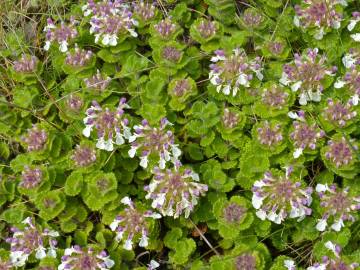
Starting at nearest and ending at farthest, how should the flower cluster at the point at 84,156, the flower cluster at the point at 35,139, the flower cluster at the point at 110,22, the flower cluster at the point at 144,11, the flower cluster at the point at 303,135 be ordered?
the flower cluster at the point at 303,135, the flower cluster at the point at 84,156, the flower cluster at the point at 35,139, the flower cluster at the point at 110,22, the flower cluster at the point at 144,11

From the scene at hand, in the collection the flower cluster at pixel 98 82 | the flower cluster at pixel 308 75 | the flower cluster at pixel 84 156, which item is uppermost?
the flower cluster at pixel 308 75

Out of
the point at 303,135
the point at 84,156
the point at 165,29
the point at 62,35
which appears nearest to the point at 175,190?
the point at 84,156

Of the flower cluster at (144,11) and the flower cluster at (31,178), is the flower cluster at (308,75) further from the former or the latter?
the flower cluster at (31,178)

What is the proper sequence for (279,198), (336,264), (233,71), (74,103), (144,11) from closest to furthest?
(336,264), (279,198), (233,71), (74,103), (144,11)

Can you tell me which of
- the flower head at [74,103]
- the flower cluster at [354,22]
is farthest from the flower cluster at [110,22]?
the flower cluster at [354,22]

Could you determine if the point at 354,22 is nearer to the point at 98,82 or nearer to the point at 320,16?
the point at 320,16

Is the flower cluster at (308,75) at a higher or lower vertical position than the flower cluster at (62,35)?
higher

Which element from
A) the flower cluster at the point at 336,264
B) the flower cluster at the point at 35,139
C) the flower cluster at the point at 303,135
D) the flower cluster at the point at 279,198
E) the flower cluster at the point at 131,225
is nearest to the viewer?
the flower cluster at the point at 336,264
